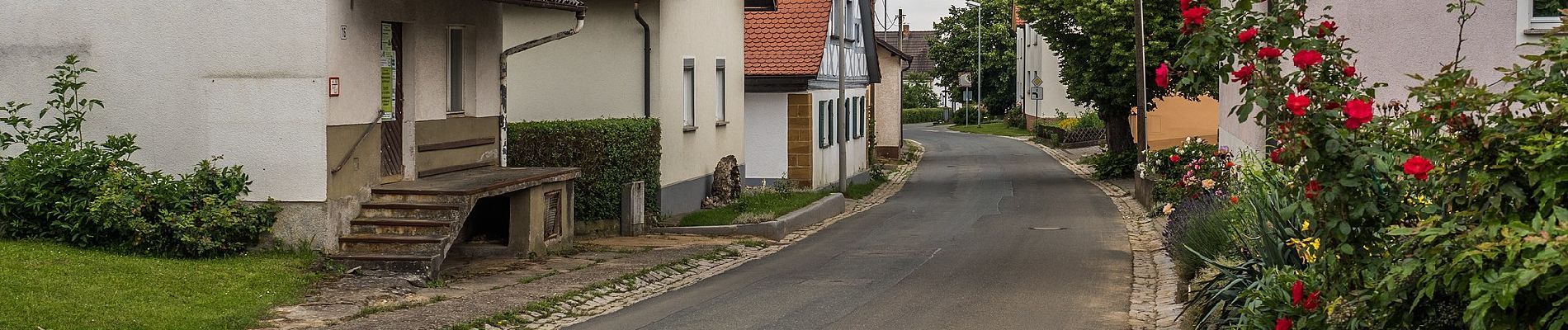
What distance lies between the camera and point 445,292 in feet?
39.7

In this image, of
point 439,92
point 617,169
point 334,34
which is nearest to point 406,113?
point 439,92

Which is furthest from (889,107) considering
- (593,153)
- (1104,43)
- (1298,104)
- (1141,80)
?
(1298,104)

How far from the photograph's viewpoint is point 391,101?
559 inches

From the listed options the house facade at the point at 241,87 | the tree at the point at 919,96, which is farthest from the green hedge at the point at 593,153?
the tree at the point at 919,96

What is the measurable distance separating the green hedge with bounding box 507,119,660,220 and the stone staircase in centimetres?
411

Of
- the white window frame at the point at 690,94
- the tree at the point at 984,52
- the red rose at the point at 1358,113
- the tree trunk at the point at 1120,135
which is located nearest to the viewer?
the red rose at the point at 1358,113

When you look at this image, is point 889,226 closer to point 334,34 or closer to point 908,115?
point 334,34

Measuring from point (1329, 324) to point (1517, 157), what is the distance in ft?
4.47

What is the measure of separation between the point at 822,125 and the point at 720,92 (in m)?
7.64

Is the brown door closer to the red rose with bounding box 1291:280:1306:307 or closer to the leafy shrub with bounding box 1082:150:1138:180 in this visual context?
the red rose with bounding box 1291:280:1306:307

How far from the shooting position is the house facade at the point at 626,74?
20.2 meters

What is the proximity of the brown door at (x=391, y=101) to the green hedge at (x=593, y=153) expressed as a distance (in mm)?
3097

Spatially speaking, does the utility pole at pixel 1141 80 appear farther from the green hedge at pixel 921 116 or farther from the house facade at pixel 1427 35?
the green hedge at pixel 921 116

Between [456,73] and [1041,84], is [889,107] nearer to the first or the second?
[1041,84]
